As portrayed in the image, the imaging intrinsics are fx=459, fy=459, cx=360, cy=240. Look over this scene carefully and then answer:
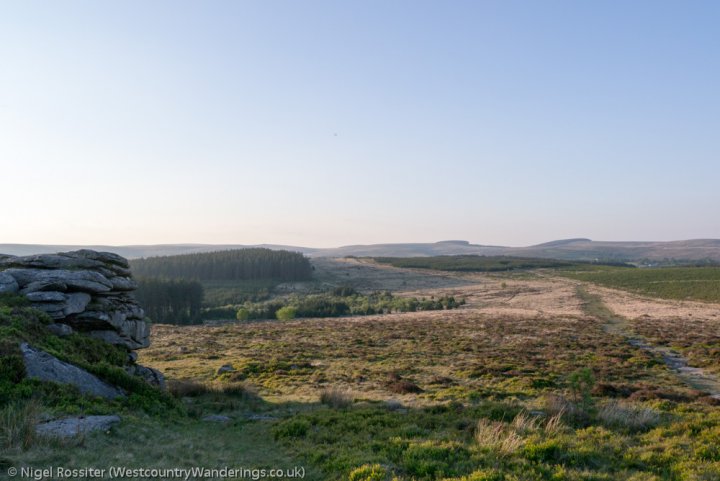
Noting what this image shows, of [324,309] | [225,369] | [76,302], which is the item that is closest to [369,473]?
[76,302]

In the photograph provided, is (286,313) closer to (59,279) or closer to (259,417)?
(59,279)

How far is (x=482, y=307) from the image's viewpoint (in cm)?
8894

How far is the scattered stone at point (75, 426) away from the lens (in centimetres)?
1087

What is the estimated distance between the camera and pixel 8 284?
64.3 ft

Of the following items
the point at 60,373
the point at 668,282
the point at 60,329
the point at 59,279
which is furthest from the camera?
the point at 668,282

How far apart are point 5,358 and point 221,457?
7.52m

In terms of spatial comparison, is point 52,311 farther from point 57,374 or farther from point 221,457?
point 221,457

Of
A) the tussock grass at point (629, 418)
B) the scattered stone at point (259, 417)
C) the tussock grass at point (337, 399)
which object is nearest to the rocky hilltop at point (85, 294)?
the scattered stone at point (259, 417)

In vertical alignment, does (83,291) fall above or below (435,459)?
above

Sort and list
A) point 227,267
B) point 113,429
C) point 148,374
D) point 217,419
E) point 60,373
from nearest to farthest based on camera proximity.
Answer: point 113,429 < point 60,373 < point 217,419 < point 148,374 < point 227,267

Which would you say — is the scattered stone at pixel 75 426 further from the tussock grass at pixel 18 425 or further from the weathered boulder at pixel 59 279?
the weathered boulder at pixel 59 279

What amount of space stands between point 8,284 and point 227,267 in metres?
137

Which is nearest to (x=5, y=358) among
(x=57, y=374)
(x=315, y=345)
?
(x=57, y=374)

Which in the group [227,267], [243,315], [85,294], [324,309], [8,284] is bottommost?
[243,315]
